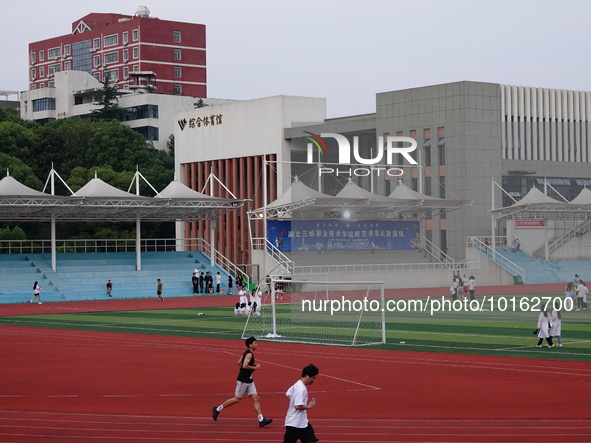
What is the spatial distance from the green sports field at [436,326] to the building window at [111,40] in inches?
4089

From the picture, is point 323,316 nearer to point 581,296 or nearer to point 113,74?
point 581,296

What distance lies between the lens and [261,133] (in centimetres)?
9125

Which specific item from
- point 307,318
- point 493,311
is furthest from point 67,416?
point 493,311

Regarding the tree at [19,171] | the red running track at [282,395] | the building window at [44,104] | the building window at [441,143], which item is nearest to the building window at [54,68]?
the building window at [44,104]

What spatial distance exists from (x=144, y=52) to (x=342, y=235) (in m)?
78.5

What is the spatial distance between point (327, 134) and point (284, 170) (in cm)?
686

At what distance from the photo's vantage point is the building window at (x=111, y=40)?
153000 millimetres

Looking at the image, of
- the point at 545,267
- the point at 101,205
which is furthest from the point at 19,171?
the point at 545,267

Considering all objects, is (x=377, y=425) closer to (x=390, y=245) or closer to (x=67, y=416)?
(x=67, y=416)

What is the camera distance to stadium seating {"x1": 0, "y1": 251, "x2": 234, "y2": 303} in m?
66.3

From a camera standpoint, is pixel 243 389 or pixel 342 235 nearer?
pixel 243 389

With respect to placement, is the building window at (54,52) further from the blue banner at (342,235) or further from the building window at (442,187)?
the blue banner at (342,235)

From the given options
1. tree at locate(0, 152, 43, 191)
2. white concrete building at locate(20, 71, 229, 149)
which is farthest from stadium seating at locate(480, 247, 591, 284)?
white concrete building at locate(20, 71, 229, 149)

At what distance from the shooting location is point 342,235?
77438 millimetres
